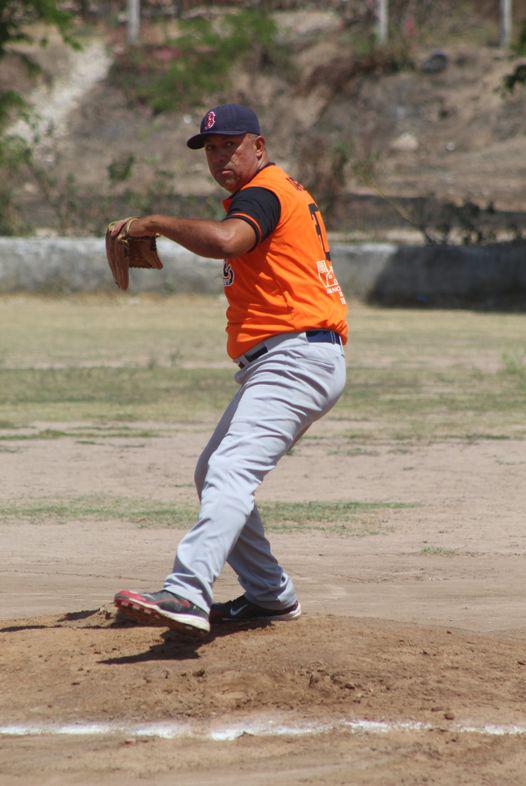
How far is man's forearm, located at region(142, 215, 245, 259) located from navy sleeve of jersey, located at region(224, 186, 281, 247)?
102 mm

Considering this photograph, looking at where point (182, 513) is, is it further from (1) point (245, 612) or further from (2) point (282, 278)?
(2) point (282, 278)

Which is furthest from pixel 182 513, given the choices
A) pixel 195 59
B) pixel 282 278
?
pixel 195 59

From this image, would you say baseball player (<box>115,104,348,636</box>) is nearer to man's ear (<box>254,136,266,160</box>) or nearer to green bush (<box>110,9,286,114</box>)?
man's ear (<box>254,136,266,160</box>)

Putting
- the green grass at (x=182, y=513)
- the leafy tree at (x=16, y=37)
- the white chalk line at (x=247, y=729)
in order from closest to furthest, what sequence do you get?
the white chalk line at (x=247, y=729) → the green grass at (x=182, y=513) → the leafy tree at (x=16, y=37)

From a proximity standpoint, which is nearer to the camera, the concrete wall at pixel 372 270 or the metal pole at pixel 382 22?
the concrete wall at pixel 372 270

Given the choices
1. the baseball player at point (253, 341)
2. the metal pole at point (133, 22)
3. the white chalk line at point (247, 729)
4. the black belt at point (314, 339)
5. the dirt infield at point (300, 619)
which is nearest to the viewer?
the dirt infield at point (300, 619)

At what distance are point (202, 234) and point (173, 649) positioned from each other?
162 centimetres

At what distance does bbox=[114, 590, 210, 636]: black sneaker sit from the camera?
4781 millimetres

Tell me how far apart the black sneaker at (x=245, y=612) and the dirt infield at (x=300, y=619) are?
0.30ft

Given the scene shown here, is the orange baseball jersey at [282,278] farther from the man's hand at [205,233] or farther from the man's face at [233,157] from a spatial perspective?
the man's hand at [205,233]

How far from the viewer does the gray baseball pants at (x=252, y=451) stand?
4.87m

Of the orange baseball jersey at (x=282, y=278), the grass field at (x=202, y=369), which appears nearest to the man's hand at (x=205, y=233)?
the orange baseball jersey at (x=282, y=278)

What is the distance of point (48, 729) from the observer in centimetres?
449

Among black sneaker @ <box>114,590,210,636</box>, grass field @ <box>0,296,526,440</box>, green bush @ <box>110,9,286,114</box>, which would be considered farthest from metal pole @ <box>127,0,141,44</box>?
black sneaker @ <box>114,590,210,636</box>
